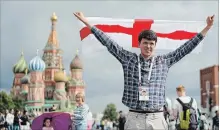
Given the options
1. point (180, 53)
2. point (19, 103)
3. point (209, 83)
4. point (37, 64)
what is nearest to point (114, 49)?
point (180, 53)

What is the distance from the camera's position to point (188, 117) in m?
9.50

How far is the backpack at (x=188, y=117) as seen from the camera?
9.41 metres

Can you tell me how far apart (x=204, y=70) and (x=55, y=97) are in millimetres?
33043

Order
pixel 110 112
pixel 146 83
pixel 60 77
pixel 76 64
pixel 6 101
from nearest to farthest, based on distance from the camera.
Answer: pixel 146 83 → pixel 6 101 → pixel 60 77 → pixel 76 64 → pixel 110 112

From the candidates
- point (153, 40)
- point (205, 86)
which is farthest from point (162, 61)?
point (205, 86)

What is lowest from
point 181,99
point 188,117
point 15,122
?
point 15,122

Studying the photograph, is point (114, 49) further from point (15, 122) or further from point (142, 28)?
point (15, 122)

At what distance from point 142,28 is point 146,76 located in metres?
1.70

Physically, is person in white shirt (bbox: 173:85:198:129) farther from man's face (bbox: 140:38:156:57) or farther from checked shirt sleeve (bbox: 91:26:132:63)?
man's face (bbox: 140:38:156:57)

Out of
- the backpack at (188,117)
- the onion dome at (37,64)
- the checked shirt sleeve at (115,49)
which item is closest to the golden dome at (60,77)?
the onion dome at (37,64)

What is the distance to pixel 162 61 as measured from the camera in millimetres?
4867

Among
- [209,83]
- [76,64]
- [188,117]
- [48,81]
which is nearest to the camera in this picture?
[188,117]

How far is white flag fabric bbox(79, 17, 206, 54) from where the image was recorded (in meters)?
6.25

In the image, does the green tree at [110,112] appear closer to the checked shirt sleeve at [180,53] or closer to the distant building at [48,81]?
the distant building at [48,81]
